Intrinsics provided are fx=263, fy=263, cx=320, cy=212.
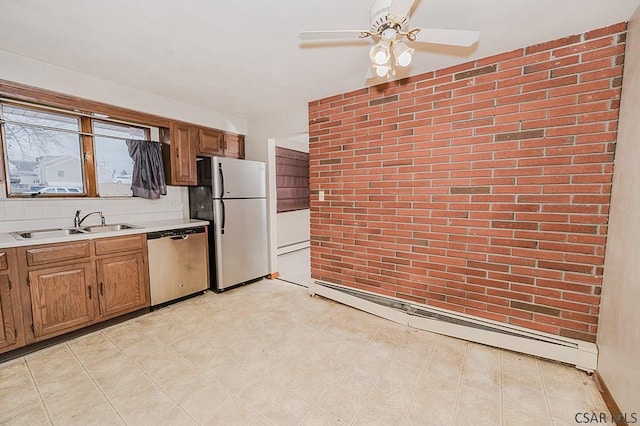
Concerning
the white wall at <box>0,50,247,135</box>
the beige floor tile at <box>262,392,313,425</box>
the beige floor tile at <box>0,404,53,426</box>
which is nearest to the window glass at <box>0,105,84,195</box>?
the white wall at <box>0,50,247,135</box>

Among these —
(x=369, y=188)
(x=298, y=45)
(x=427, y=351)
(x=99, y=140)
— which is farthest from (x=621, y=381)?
(x=99, y=140)

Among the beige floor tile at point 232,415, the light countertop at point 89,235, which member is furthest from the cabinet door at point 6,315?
the beige floor tile at point 232,415

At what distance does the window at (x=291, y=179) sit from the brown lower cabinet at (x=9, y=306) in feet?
11.3

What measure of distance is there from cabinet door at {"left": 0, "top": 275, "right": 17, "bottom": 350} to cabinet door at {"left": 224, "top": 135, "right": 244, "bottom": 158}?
95.7 inches

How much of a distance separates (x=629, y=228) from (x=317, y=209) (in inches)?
97.1

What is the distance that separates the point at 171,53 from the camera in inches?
80.7

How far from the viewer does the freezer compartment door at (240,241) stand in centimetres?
324

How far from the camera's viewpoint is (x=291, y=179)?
534 centimetres

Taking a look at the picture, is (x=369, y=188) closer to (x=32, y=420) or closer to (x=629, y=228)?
(x=629, y=228)

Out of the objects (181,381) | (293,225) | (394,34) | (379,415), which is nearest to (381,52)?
(394,34)

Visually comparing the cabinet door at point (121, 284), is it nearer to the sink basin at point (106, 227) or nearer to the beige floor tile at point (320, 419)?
the sink basin at point (106, 227)

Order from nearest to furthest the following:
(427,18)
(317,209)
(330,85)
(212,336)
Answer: (427,18)
(212,336)
(330,85)
(317,209)

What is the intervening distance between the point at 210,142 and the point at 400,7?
9.73ft

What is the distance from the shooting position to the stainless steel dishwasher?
2.75m
